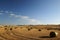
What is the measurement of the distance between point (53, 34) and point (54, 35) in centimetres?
30

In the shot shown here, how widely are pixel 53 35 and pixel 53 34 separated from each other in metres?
0.23

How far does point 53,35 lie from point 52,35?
24cm

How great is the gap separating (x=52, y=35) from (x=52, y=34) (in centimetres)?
24

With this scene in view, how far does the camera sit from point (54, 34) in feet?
80.4

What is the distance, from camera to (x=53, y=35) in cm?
2452

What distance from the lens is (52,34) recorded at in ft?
81.3

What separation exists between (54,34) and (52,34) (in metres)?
0.48

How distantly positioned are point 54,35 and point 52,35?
44 cm

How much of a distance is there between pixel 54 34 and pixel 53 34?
0.73 feet

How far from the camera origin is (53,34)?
80.7 feet

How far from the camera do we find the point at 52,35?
80.9ft
